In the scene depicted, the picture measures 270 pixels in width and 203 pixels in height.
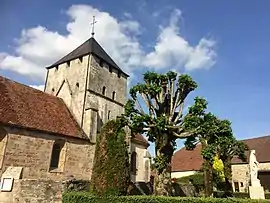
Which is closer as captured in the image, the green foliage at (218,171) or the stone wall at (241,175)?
the green foliage at (218,171)

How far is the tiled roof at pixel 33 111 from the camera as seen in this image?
15.8 metres

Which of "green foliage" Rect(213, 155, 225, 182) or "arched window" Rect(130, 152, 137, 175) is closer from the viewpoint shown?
"arched window" Rect(130, 152, 137, 175)

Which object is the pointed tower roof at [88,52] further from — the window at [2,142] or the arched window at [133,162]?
the window at [2,142]

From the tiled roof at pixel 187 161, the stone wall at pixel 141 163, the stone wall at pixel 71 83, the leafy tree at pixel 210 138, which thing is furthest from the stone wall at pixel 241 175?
the stone wall at pixel 71 83

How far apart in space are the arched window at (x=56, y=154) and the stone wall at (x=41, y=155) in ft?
1.29

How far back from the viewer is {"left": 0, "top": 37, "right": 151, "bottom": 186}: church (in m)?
15.3

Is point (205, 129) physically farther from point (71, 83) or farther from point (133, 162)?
point (71, 83)

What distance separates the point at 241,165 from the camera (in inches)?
1217

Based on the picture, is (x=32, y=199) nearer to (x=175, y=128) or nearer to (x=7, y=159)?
(x=7, y=159)

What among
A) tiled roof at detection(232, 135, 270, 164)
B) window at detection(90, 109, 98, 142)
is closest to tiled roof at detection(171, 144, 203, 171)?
tiled roof at detection(232, 135, 270, 164)

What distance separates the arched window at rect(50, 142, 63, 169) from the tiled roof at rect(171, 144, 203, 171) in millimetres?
20416

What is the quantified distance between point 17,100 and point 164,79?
1008cm

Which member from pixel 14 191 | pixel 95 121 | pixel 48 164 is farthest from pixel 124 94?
pixel 14 191

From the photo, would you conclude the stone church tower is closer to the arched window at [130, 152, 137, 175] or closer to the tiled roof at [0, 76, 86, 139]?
the tiled roof at [0, 76, 86, 139]
